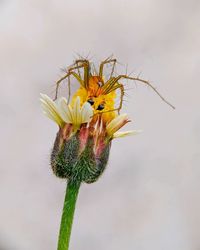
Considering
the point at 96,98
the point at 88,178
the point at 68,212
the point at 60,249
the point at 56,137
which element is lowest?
the point at 60,249

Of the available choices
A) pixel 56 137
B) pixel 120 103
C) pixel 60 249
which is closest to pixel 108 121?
pixel 120 103

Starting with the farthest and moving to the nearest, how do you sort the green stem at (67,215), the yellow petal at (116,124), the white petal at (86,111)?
the yellow petal at (116,124) < the white petal at (86,111) < the green stem at (67,215)

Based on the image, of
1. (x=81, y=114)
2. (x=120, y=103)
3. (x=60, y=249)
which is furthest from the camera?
(x=120, y=103)

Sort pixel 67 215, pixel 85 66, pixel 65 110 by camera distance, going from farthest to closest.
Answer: pixel 85 66
pixel 65 110
pixel 67 215

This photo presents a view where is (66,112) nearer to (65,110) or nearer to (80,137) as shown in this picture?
(65,110)

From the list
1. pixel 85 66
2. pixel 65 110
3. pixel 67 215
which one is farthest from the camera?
pixel 85 66

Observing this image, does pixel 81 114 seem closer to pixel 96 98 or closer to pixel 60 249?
pixel 96 98

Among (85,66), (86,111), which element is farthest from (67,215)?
(85,66)

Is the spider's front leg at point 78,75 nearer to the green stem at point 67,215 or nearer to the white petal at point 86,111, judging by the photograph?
the white petal at point 86,111

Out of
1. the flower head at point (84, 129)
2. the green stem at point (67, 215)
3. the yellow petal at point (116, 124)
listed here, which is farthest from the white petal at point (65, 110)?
the green stem at point (67, 215)
